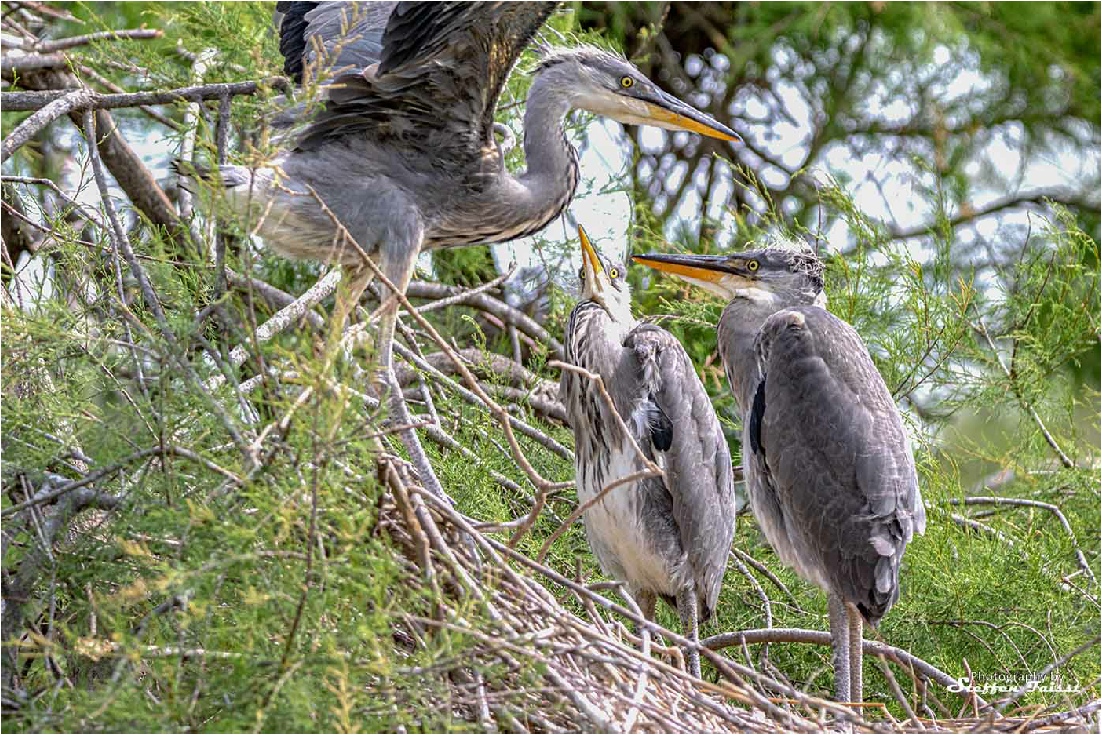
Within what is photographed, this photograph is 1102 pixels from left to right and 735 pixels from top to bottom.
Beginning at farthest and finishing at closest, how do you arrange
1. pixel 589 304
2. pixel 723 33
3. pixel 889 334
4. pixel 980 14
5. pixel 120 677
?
pixel 723 33, pixel 980 14, pixel 889 334, pixel 589 304, pixel 120 677

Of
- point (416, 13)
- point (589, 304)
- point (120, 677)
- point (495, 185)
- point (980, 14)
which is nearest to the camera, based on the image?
point (120, 677)

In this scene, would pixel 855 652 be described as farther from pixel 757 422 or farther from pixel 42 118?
pixel 42 118

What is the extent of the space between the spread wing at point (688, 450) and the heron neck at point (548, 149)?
43 centimetres

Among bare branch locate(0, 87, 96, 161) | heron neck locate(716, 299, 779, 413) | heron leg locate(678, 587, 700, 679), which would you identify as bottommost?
heron leg locate(678, 587, 700, 679)

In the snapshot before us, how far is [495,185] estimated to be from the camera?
3.51 m

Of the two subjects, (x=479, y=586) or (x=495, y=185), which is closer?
(x=479, y=586)

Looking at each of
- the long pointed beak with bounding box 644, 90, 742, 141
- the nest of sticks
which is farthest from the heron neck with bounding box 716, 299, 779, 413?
the nest of sticks

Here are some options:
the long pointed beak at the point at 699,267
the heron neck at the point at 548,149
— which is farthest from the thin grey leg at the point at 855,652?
the heron neck at the point at 548,149

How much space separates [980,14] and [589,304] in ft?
8.23

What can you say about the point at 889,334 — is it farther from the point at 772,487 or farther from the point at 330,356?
the point at 330,356

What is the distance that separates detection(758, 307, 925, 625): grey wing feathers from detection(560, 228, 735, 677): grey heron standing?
16cm

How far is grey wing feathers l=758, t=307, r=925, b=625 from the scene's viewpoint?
3354 mm

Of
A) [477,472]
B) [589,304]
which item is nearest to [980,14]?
[589,304]

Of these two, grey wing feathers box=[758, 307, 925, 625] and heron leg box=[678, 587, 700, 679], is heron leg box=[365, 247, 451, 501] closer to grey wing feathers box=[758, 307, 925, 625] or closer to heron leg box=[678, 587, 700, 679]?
heron leg box=[678, 587, 700, 679]
